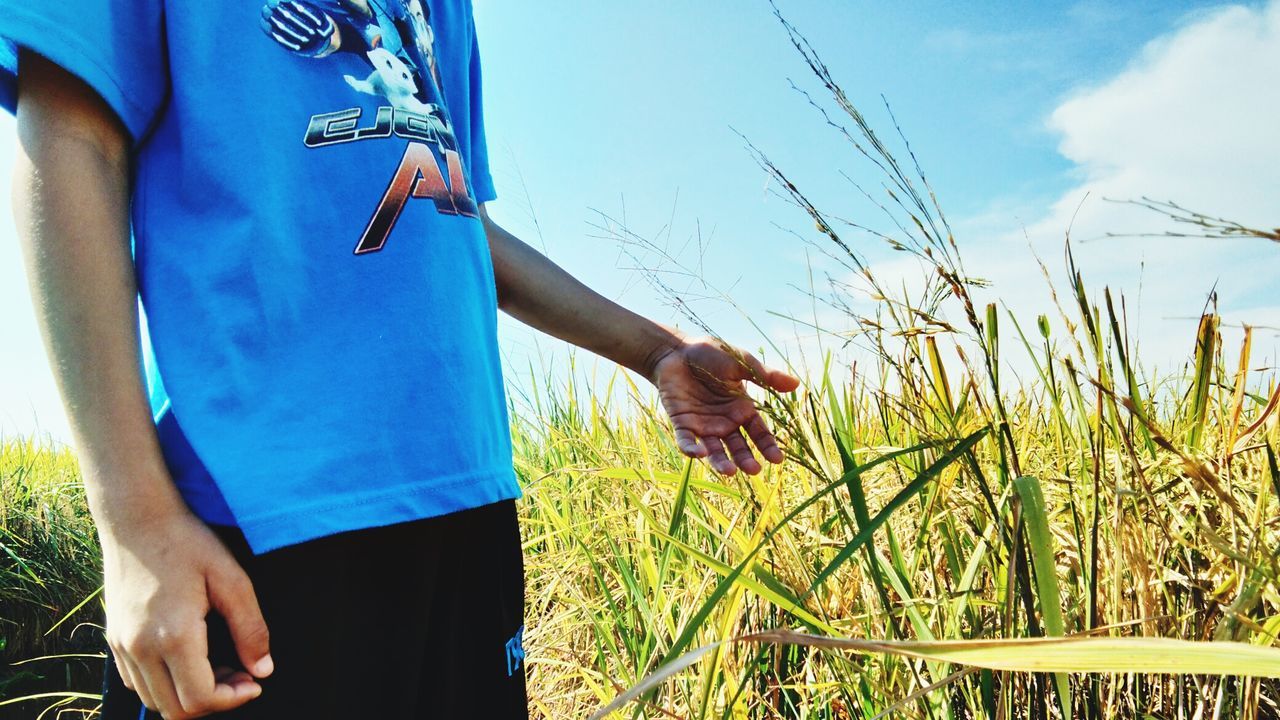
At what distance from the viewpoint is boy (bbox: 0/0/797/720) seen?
0.63m

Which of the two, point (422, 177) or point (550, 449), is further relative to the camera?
point (550, 449)

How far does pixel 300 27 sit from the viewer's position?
0.83 meters

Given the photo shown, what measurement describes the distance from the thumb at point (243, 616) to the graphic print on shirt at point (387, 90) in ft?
1.06

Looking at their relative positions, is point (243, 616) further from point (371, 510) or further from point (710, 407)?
point (710, 407)

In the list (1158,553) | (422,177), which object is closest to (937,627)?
(1158,553)

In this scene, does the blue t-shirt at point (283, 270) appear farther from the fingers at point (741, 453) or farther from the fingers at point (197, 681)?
the fingers at point (741, 453)

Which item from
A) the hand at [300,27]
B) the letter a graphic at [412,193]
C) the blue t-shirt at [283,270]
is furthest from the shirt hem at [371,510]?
the hand at [300,27]

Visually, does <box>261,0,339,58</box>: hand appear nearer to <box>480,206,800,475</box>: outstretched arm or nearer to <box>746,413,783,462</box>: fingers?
<box>480,206,800,475</box>: outstretched arm

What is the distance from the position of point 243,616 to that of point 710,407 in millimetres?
652

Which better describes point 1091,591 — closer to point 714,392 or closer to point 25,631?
point 714,392

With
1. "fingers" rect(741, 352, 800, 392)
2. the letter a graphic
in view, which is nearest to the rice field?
"fingers" rect(741, 352, 800, 392)

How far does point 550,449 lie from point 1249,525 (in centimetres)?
224

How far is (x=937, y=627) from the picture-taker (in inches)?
41.6

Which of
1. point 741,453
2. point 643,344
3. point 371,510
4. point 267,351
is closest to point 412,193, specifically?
point 267,351
